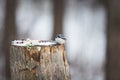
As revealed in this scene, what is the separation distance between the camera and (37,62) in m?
2.13

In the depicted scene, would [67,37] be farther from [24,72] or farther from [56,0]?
[24,72]

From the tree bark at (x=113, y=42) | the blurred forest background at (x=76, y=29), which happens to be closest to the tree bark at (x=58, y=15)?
the blurred forest background at (x=76, y=29)

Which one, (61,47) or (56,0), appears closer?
(61,47)

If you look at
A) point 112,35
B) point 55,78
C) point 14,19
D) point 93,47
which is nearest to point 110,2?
point 112,35

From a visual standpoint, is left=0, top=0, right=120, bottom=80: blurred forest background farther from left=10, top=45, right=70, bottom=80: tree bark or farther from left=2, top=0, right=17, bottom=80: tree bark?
left=10, top=45, right=70, bottom=80: tree bark

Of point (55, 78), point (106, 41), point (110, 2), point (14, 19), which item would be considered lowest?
point (55, 78)

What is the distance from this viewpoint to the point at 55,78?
7.15ft

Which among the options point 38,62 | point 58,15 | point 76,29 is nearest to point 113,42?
point 76,29

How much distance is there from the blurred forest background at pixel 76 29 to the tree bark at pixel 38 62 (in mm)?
1022

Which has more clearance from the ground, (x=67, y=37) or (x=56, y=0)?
(x=56, y=0)

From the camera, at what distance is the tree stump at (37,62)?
2.13m

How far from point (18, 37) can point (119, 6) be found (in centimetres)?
149

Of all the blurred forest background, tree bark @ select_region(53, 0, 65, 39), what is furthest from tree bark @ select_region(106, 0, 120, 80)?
tree bark @ select_region(53, 0, 65, 39)

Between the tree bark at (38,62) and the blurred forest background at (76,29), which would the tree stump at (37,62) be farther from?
the blurred forest background at (76,29)
